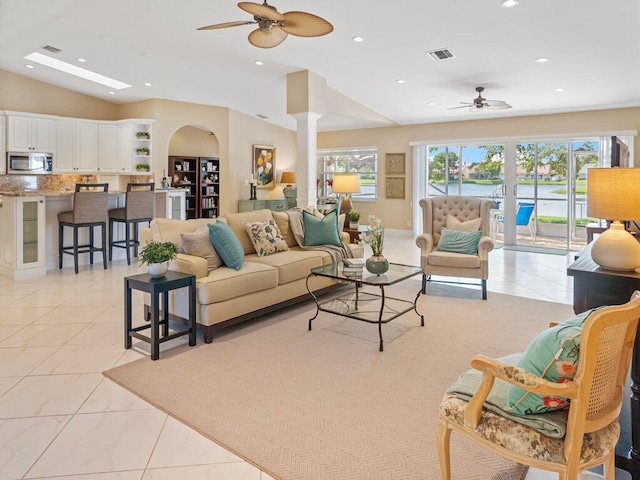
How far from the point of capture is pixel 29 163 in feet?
26.2

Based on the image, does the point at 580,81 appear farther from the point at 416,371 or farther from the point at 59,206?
the point at 59,206

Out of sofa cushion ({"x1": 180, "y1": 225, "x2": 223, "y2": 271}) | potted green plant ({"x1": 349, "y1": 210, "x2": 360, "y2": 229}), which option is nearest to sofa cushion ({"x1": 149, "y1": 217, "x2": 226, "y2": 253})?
sofa cushion ({"x1": 180, "y1": 225, "x2": 223, "y2": 271})

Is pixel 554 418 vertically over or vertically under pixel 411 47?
under

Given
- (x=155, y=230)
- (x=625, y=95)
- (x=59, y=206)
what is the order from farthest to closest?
1. (x=625, y=95)
2. (x=59, y=206)
3. (x=155, y=230)

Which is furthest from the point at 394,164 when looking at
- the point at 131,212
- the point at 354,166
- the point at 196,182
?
the point at 131,212

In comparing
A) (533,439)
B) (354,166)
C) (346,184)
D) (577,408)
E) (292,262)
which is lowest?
(533,439)

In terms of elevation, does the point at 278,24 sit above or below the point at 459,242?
above

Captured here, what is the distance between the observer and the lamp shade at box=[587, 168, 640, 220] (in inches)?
90.7

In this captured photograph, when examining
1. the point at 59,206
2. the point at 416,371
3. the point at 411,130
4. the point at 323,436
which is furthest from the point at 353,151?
the point at 323,436

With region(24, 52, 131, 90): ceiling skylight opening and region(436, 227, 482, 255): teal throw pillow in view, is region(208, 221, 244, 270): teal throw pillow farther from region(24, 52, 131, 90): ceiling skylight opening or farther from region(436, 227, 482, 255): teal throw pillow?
region(24, 52, 131, 90): ceiling skylight opening

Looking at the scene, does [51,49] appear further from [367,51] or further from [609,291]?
[609,291]

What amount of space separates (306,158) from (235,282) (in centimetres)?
363

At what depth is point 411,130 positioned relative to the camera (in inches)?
388

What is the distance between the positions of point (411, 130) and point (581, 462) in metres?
9.06
